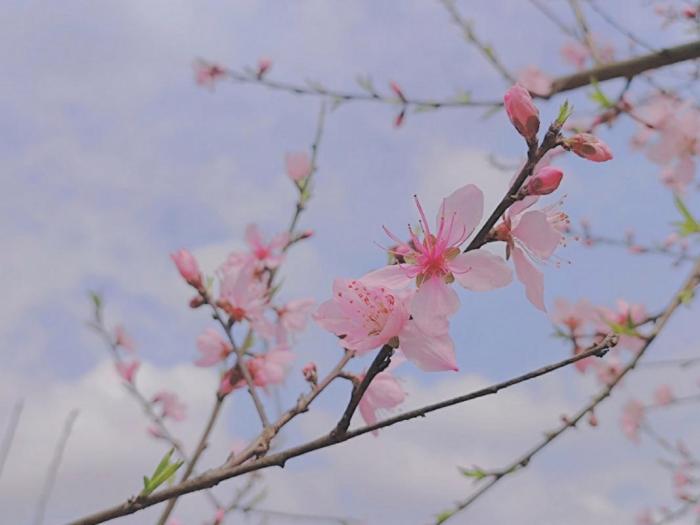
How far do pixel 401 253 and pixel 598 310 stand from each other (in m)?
1.99

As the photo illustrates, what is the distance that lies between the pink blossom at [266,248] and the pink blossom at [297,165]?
195mm

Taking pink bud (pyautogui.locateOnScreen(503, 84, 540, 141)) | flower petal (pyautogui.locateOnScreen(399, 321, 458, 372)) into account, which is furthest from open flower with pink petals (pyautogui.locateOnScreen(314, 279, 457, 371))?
pink bud (pyautogui.locateOnScreen(503, 84, 540, 141))

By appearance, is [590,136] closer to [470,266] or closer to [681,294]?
[470,266]

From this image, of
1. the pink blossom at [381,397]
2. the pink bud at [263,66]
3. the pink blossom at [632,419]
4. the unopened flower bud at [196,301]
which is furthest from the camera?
the pink blossom at [632,419]

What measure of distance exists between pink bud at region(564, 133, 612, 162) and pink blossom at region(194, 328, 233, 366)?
4.51 ft

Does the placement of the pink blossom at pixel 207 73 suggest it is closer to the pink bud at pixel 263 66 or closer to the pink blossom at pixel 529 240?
the pink bud at pixel 263 66

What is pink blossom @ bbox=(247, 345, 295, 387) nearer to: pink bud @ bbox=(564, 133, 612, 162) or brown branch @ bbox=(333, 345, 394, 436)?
brown branch @ bbox=(333, 345, 394, 436)

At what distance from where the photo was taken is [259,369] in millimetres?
1830

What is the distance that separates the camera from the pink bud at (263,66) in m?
3.45

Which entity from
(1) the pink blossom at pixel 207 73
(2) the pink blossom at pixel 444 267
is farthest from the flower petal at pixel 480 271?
(1) the pink blossom at pixel 207 73

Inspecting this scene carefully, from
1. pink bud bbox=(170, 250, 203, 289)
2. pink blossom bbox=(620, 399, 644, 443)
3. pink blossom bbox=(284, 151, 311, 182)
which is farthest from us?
pink blossom bbox=(620, 399, 644, 443)

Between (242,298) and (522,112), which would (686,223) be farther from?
(242,298)

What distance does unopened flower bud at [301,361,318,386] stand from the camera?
50.1 inches

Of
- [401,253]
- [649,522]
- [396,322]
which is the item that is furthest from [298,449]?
[649,522]
